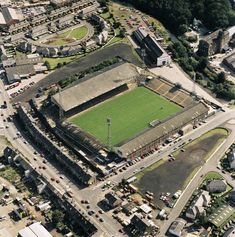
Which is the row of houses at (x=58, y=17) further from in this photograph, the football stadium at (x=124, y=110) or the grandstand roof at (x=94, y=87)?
the grandstand roof at (x=94, y=87)

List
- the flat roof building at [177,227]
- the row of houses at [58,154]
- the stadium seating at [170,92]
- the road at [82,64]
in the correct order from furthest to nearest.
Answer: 1. the road at [82,64]
2. the stadium seating at [170,92]
3. the row of houses at [58,154]
4. the flat roof building at [177,227]

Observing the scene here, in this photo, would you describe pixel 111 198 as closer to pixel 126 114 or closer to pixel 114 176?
pixel 114 176

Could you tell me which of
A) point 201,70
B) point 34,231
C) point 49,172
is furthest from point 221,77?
point 34,231

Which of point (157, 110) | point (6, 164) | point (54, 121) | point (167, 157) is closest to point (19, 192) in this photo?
point (6, 164)

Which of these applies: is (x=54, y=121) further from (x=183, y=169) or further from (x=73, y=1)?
(x=73, y=1)

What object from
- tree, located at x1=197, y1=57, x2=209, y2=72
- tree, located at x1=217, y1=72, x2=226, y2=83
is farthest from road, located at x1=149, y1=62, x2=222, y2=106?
tree, located at x1=217, y1=72, x2=226, y2=83

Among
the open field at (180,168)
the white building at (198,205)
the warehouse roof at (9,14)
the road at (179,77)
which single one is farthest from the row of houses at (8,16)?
the white building at (198,205)
